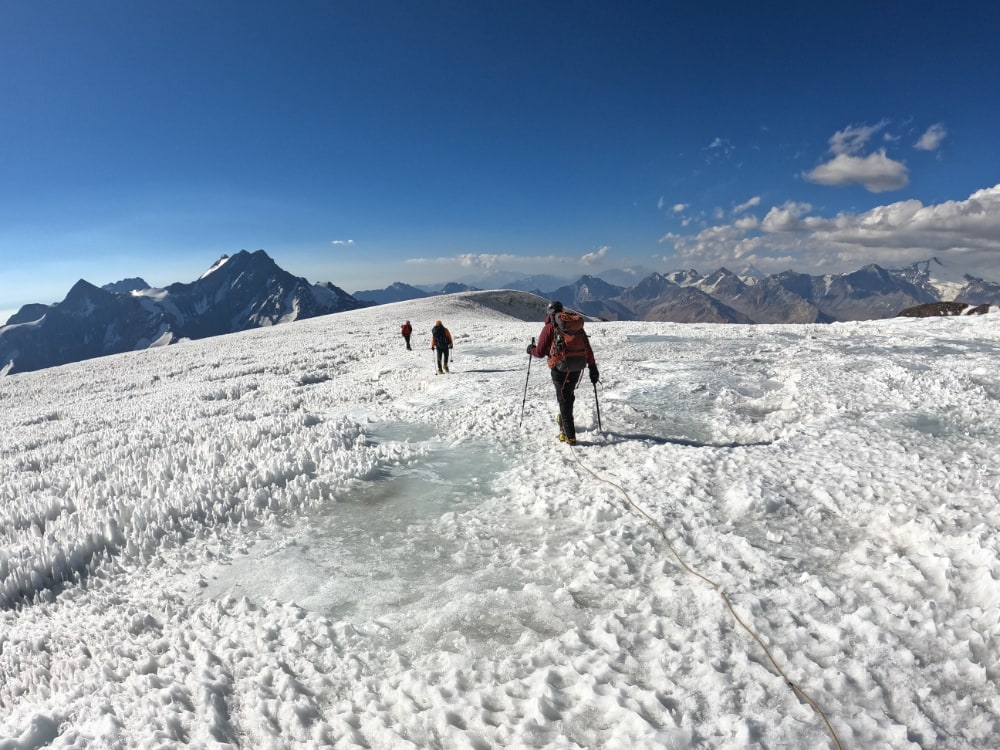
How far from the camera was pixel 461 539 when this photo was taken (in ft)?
23.8

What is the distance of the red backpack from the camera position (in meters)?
11.1

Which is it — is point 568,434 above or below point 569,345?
below

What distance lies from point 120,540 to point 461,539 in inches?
213

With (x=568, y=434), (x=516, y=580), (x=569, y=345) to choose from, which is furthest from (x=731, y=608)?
(x=569, y=345)

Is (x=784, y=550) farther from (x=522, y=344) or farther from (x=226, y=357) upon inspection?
(x=226, y=357)

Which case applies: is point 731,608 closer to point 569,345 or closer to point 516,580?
point 516,580

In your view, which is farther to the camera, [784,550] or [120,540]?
[120,540]

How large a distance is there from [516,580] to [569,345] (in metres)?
6.16

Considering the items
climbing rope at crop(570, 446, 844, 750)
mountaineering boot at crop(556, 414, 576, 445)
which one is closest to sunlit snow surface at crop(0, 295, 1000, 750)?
climbing rope at crop(570, 446, 844, 750)

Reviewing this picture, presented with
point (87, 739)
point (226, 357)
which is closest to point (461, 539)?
point (87, 739)

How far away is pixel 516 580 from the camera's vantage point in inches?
242

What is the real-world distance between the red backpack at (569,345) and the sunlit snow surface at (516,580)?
1910 mm

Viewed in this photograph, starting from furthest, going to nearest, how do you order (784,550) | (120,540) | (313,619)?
(120,540), (784,550), (313,619)

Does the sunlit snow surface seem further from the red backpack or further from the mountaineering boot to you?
the red backpack
